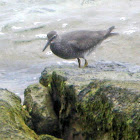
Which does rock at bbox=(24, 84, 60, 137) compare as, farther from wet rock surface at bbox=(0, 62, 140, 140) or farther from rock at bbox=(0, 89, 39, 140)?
rock at bbox=(0, 89, 39, 140)

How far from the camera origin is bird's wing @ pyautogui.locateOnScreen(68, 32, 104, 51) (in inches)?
234

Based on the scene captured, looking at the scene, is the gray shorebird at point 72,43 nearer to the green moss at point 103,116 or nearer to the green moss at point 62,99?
the green moss at point 62,99

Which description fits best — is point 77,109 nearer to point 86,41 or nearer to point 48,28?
point 86,41

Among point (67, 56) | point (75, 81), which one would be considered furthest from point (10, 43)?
point (75, 81)

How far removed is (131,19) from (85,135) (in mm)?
6939

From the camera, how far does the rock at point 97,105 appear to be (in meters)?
2.80

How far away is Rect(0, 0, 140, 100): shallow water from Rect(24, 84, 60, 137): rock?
1639 millimetres

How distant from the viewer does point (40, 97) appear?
3.95m

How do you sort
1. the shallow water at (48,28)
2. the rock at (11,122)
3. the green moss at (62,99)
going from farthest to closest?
the shallow water at (48,28), the green moss at (62,99), the rock at (11,122)

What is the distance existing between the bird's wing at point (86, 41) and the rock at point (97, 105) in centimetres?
209

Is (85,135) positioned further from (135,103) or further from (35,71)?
(35,71)

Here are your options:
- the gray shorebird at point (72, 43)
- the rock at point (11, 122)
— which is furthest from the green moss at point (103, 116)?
the gray shorebird at point (72, 43)

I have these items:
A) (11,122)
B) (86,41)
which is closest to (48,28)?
(86,41)

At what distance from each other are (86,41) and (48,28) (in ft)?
11.3
